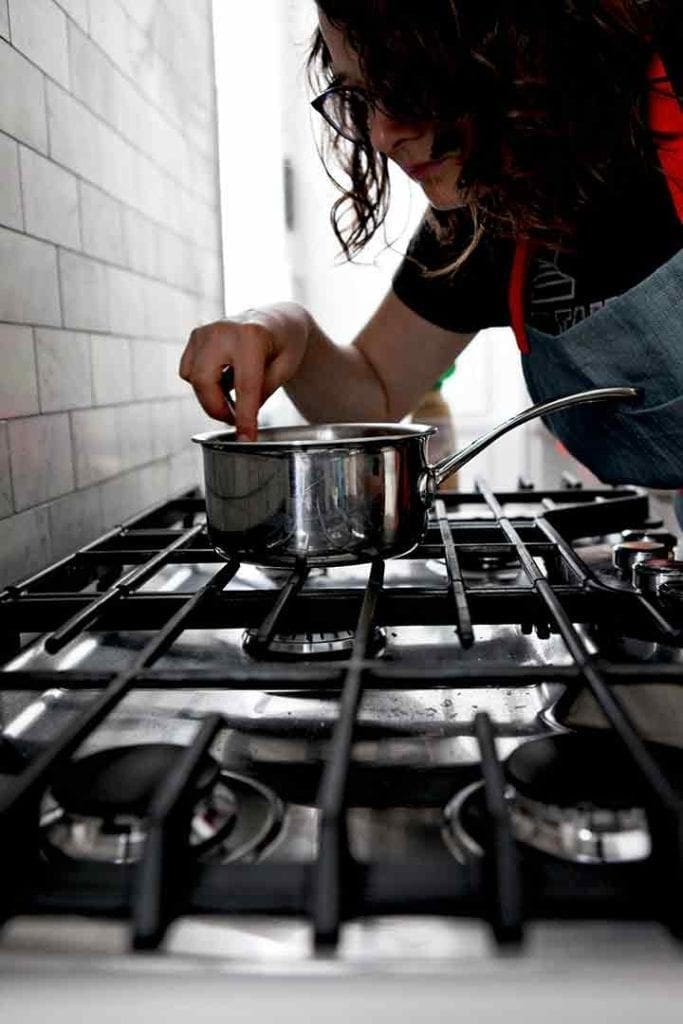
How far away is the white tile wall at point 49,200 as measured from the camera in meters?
0.82

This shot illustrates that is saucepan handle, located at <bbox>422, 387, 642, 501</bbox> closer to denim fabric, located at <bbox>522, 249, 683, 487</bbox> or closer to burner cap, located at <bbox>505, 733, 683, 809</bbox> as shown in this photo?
denim fabric, located at <bbox>522, 249, 683, 487</bbox>

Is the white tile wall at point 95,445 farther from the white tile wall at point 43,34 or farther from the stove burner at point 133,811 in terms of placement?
the stove burner at point 133,811

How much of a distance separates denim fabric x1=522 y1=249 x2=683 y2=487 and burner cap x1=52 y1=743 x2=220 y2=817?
647mm

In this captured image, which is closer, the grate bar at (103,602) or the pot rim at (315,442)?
the grate bar at (103,602)

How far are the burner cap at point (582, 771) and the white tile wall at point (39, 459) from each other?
545 millimetres

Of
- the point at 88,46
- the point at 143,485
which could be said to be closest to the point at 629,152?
the point at 88,46

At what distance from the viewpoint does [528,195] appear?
82 centimetres

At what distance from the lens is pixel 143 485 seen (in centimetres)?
118

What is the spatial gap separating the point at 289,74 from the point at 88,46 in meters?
1.33

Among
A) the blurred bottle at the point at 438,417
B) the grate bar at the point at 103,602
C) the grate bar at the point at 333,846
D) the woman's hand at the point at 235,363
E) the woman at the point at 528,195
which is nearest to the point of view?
the grate bar at the point at 333,846

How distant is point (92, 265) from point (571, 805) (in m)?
0.82

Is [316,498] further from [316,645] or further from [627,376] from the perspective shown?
[627,376]

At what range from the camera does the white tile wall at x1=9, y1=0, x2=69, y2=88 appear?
80 cm

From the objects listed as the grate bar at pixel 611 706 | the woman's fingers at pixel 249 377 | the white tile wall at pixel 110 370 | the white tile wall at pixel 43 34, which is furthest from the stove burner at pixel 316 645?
the white tile wall at pixel 43 34
